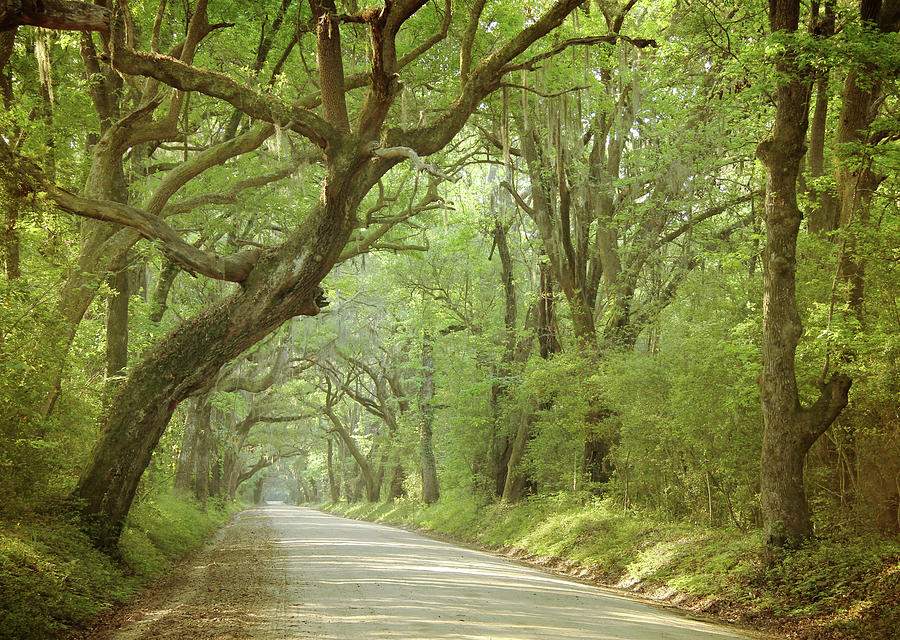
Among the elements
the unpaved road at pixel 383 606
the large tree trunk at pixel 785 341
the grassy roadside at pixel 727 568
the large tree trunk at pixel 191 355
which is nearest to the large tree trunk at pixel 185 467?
the unpaved road at pixel 383 606

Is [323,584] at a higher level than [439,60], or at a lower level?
lower

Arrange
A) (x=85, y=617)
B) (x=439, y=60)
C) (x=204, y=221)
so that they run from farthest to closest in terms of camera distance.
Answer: (x=204, y=221) → (x=439, y=60) → (x=85, y=617)

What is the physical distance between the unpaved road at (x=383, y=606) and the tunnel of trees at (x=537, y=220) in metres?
2.03

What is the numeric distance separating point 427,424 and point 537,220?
11382 millimetres

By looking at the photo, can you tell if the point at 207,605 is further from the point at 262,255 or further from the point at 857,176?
the point at 857,176

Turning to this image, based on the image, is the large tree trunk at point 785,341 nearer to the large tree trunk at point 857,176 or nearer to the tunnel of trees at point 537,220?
the tunnel of trees at point 537,220

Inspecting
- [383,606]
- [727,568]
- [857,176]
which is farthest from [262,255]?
[857,176]

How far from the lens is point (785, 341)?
28.3ft

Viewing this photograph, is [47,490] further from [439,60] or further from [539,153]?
[539,153]

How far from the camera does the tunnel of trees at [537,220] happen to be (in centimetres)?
819

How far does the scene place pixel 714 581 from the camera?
28.6 ft

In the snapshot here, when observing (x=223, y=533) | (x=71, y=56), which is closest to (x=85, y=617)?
(x=71, y=56)

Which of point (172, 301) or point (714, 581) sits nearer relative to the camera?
point (714, 581)

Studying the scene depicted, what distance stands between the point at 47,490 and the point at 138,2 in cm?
752
